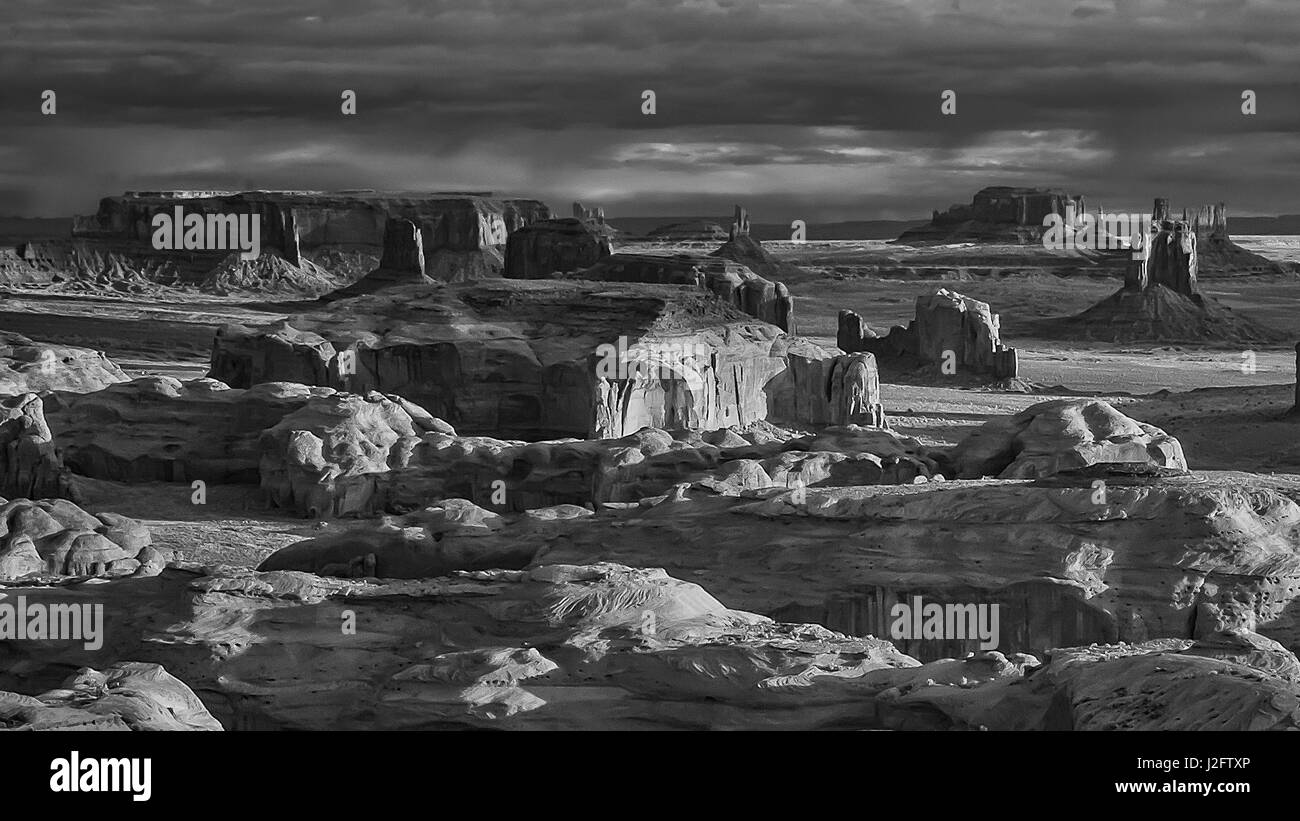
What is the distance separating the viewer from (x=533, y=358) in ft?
168

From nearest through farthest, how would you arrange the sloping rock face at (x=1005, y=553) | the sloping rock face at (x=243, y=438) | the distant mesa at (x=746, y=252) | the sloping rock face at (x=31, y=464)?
Result: the sloping rock face at (x=1005, y=553)
the sloping rock face at (x=243, y=438)
the sloping rock face at (x=31, y=464)
the distant mesa at (x=746, y=252)

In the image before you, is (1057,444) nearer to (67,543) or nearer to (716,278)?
(67,543)

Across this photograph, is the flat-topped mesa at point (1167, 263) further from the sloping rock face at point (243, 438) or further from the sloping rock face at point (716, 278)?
the sloping rock face at point (243, 438)

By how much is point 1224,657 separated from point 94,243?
139 m

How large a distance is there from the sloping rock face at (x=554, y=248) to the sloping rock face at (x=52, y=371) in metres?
61.3

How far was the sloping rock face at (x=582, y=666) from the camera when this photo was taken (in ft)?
50.8

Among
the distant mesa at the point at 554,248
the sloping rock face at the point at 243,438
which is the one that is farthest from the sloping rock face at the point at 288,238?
the sloping rock face at the point at 243,438

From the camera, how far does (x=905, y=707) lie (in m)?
16.7

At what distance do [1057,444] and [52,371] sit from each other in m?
29.6

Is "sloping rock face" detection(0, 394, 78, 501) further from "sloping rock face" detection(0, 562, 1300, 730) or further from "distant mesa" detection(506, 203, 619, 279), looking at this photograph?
"distant mesa" detection(506, 203, 619, 279)

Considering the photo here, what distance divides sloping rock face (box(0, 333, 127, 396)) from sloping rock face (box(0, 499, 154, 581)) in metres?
15.6

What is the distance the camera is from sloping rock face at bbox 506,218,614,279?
114062 millimetres

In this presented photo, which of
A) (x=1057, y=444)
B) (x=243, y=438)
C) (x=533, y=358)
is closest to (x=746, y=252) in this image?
(x=533, y=358)
